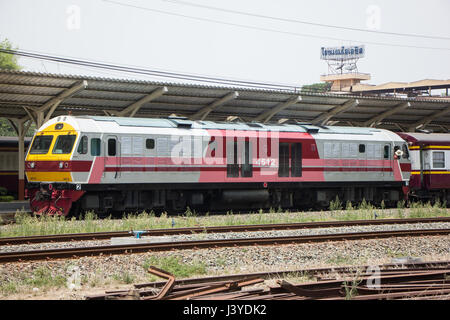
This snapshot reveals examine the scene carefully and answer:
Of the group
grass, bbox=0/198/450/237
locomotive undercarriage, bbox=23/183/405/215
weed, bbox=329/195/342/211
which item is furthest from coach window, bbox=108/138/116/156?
weed, bbox=329/195/342/211

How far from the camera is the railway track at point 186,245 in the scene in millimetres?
12047

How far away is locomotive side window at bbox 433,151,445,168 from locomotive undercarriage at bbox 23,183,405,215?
7.53 ft

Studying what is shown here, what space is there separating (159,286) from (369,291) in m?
3.63

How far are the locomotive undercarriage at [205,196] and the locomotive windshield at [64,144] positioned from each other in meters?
1.29

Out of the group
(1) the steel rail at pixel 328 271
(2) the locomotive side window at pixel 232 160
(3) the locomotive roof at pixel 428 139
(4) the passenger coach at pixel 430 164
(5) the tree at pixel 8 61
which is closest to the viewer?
Result: (1) the steel rail at pixel 328 271

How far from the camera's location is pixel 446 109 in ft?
109

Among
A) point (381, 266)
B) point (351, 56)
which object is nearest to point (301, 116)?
point (381, 266)

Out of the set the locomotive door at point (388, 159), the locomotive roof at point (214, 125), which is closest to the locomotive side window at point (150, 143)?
the locomotive roof at point (214, 125)

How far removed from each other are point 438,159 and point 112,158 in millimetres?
17038

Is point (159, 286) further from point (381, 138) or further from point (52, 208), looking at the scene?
point (381, 138)

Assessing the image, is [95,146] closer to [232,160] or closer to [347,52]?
[232,160]

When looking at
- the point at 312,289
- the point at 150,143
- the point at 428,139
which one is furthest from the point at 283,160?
the point at 312,289

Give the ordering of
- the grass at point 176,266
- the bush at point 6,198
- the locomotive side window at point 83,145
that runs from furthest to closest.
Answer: the bush at point 6,198 < the locomotive side window at point 83,145 < the grass at point 176,266

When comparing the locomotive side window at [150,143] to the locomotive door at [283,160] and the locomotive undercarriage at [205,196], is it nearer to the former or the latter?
the locomotive undercarriage at [205,196]
